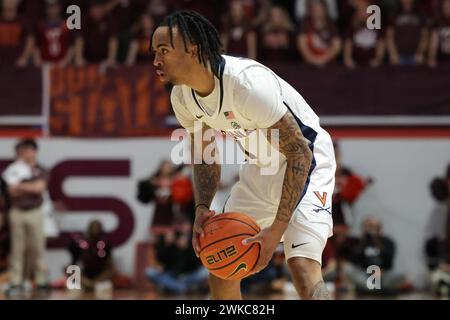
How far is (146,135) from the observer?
42.1 feet

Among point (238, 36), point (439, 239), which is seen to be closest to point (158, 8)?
point (238, 36)

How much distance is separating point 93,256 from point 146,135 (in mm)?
1938

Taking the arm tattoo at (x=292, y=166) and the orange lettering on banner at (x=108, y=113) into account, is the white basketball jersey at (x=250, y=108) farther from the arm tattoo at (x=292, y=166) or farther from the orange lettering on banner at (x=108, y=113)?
the orange lettering on banner at (x=108, y=113)

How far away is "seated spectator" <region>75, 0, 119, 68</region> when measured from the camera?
Result: 13.3 m

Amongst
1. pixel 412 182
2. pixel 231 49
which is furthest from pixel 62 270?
pixel 412 182

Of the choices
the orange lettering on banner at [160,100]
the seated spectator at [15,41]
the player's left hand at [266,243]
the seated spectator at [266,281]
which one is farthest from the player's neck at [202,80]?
the seated spectator at [15,41]

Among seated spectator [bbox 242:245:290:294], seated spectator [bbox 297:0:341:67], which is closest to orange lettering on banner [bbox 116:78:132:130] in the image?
seated spectator [bbox 297:0:341:67]

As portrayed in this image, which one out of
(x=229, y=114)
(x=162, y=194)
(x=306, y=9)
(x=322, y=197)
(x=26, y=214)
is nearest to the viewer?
(x=229, y=114)

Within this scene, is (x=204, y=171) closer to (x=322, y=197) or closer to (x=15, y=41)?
(x=322, y=197)

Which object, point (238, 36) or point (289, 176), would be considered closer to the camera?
point (289, 176)

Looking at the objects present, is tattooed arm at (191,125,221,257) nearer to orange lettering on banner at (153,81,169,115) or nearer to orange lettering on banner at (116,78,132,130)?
orange lettering on banner at (153,81,169,115)

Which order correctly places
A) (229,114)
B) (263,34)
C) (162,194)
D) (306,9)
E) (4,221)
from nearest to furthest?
(229,114), (4,221), (162,194), (263,34), (306,9)

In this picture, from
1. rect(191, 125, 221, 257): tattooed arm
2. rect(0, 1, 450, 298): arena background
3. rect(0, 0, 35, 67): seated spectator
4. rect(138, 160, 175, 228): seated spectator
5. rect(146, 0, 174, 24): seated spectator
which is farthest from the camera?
rect(146, 0, 174, 24): seated spectator
